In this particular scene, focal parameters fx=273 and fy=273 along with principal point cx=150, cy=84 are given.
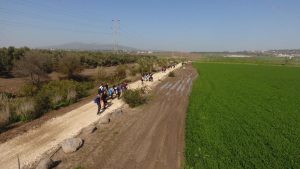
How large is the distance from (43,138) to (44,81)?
107 ft

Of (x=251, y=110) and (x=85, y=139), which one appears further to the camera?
(x=251, y=110)

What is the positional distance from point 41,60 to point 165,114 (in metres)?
35.2

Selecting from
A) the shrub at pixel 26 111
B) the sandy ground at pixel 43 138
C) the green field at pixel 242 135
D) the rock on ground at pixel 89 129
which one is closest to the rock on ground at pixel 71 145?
the sandy ground at pixel 43 138

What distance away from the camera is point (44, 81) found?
1730 inches

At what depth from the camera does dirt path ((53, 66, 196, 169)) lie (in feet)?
35.5

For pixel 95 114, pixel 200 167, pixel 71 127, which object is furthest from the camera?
pixel 95 114

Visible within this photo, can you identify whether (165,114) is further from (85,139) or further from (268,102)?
(268,102)

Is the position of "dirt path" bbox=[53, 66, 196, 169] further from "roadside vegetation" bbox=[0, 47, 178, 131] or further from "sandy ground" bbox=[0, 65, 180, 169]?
"roadside vegetation" bbox=[0, 47, 178, 131]

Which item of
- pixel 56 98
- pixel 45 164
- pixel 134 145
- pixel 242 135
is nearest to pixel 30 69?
pixel 56 98

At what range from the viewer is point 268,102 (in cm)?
2527

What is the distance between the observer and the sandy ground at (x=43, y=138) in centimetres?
1121

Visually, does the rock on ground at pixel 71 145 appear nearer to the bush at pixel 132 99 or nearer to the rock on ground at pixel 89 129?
the rock on ground at pixel 89 129

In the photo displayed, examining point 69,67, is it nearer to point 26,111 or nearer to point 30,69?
point 30,69

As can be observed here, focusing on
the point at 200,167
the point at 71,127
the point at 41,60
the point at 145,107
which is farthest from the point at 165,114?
the point at 41,60
